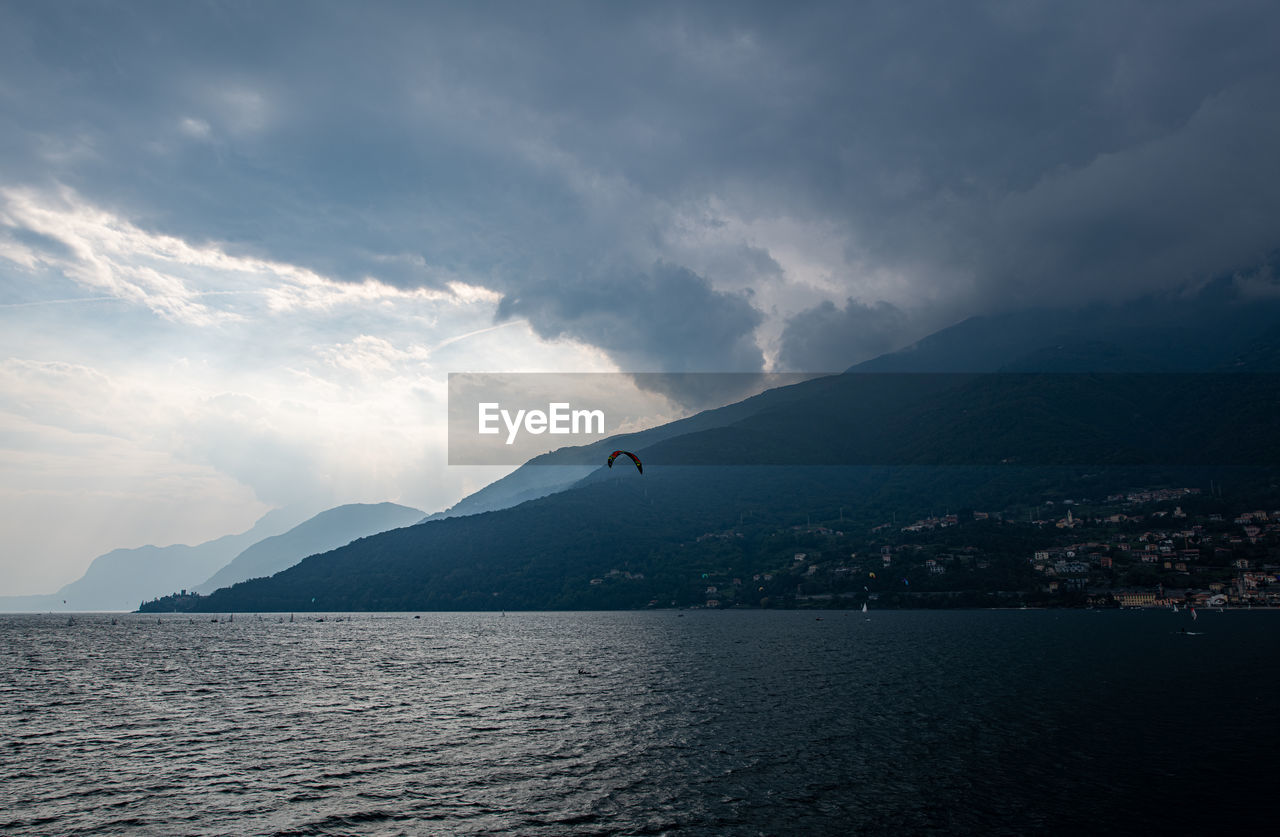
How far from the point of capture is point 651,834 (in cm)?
3466

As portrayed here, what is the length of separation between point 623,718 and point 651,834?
1276 inches

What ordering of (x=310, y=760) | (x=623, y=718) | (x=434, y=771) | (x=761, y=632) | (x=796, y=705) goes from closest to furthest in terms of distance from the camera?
1. (x=434, y=771)
2. (x=310, y=760)
3. (x=623, y=718)
4. (x=796, y=705)
5. (x=761, y=632)

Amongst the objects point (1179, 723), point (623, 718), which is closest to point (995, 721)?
point (1179, 723)

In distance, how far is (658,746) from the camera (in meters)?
54.3

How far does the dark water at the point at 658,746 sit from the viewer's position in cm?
3769

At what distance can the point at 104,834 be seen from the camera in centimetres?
3572

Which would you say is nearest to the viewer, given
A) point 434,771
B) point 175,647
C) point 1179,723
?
→ point 434,771

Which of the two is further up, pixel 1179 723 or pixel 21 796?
pixel 21 796

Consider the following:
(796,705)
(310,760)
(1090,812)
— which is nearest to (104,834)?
(310,760)

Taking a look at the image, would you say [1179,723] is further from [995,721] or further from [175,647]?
[175,647]

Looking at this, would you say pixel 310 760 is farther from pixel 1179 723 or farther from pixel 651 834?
pixel 1179 723

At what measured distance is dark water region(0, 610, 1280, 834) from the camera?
3769 cm

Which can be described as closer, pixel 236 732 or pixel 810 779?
pixel 810 779

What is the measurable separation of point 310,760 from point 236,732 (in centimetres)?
1545
